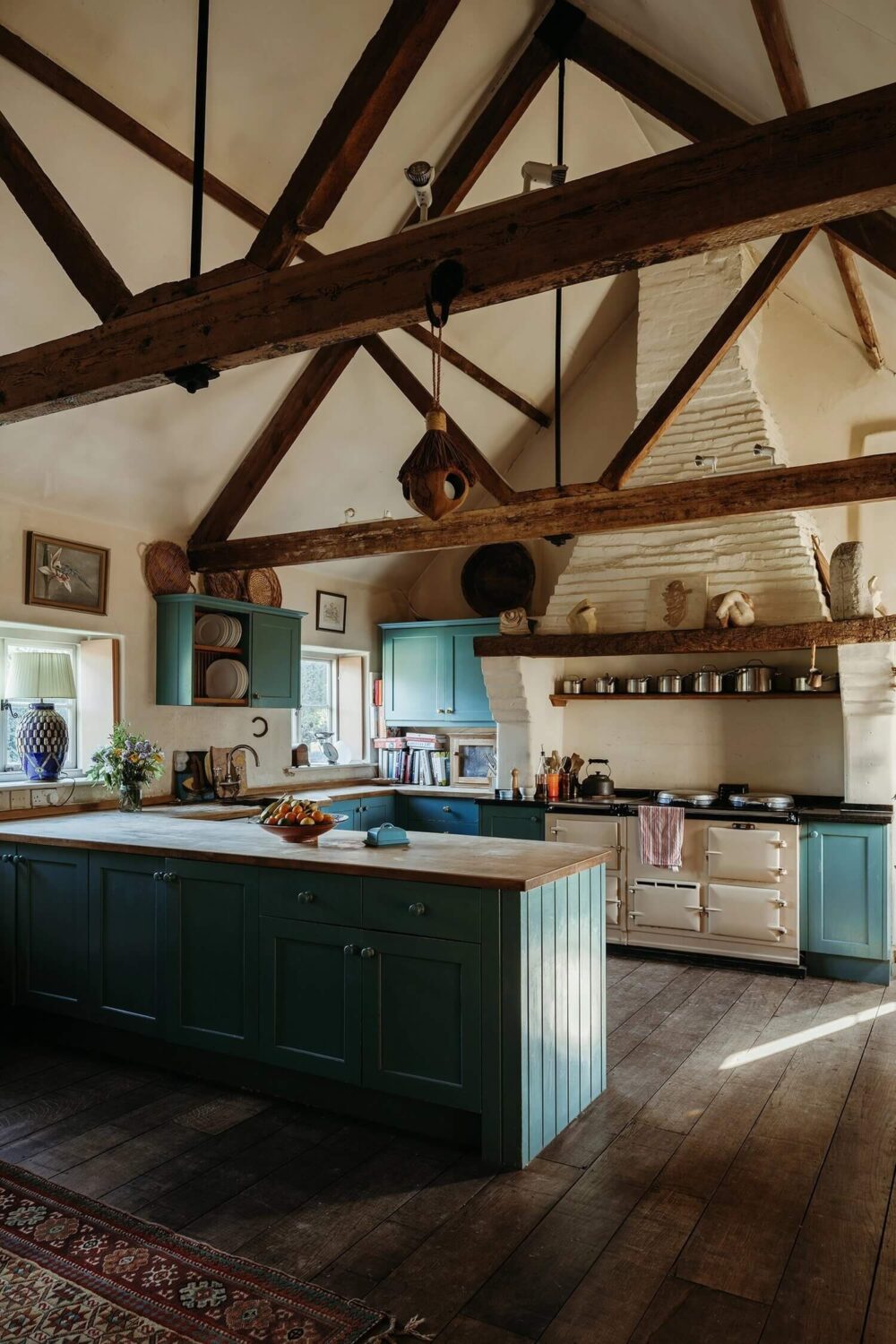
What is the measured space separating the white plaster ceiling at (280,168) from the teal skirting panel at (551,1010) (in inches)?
125

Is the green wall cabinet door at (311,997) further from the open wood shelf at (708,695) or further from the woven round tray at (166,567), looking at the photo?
the open wood shelf at (708,695)

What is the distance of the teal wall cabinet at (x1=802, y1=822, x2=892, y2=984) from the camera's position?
16.9ft

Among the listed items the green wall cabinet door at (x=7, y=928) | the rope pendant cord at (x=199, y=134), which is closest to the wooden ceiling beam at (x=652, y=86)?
the rope pendant cord at (x=199, y=134)

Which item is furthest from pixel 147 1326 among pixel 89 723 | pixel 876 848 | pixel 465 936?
pixel 876 848

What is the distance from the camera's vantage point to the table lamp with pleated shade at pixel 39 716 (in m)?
4.98

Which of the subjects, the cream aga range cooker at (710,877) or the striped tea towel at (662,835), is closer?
the cream aga range cooker at (710,877)

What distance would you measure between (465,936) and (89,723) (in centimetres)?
356

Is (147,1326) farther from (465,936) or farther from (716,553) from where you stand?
(716,553)

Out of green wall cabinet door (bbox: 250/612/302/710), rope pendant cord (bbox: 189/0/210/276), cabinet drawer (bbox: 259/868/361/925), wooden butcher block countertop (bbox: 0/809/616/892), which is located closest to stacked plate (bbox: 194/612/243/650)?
green wall cabinet door (bbox: 250/612/302/710)

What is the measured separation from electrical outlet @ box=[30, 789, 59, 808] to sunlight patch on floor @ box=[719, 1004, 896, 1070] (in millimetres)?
3781

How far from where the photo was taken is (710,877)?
5578 millimetres

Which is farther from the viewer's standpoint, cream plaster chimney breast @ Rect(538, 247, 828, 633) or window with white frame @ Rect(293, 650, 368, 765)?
window with white frame @ Rect(293, 650, 368, 765)

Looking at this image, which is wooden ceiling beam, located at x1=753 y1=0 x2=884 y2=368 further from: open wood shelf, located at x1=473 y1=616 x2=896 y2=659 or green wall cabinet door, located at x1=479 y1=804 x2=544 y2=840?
green wall cabinet door, located at x1=479 y1=804 x2=544 y2=840

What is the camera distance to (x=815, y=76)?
363 cm
